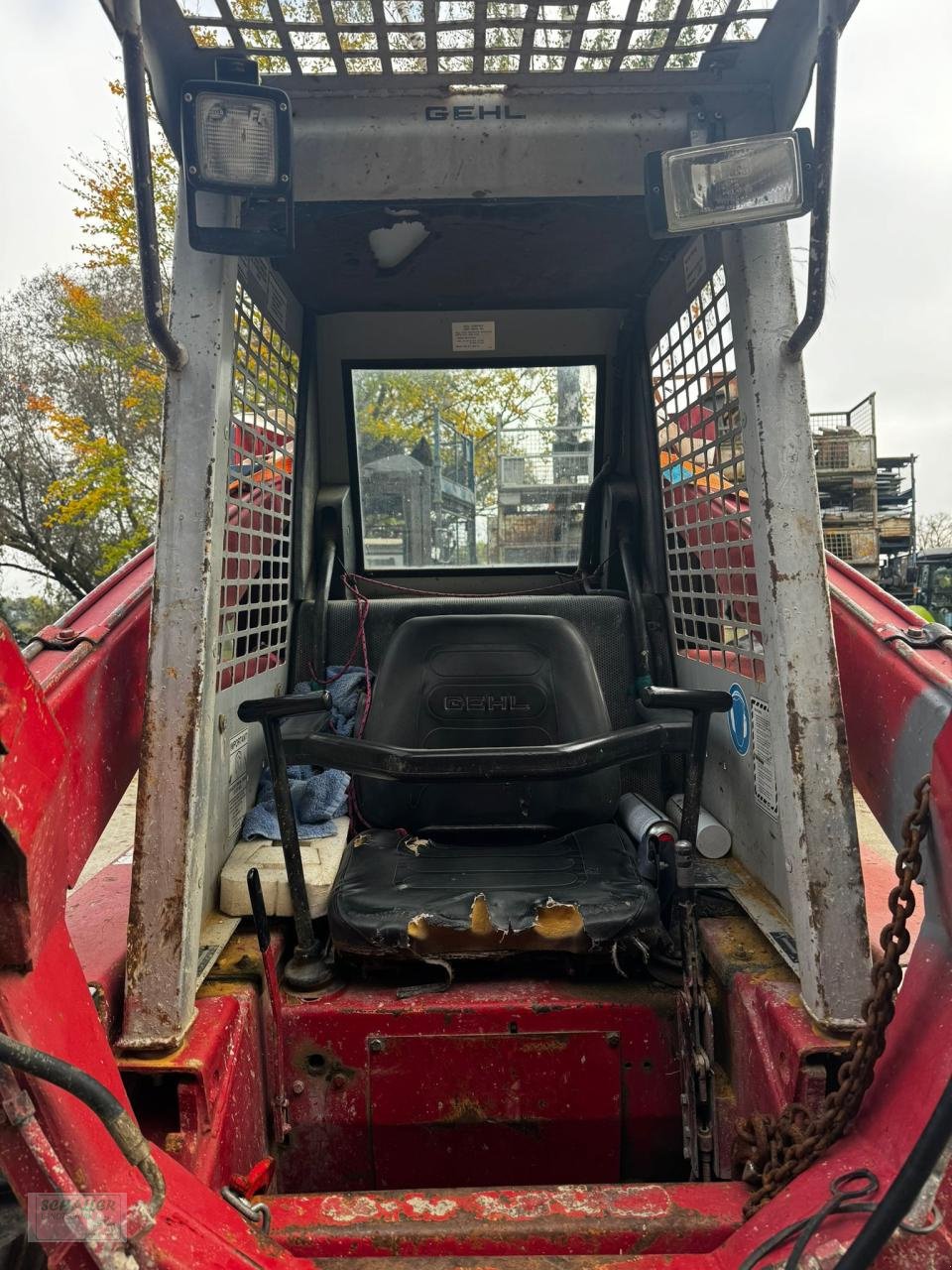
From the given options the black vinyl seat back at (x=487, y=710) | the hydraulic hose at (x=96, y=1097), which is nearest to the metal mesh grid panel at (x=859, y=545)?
the black vinyl seat back at (x=487, y=710)

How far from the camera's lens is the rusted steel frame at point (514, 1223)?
1.29 metres

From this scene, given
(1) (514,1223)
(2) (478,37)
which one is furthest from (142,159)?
(1) (514,1223)

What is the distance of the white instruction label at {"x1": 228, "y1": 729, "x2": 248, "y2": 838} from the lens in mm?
2096

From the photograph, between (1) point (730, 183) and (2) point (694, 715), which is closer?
(1) point (730, 183)

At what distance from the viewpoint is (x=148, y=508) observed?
666 inches

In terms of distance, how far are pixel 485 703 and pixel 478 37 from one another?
1.51m

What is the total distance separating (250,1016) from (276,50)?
6.25 feet

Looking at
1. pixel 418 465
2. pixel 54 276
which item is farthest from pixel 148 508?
pixel 418 465

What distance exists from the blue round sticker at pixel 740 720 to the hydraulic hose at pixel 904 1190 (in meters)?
1.25

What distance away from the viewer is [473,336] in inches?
126

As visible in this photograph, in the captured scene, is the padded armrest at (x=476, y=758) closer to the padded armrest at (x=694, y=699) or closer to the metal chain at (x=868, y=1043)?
the padded armrest at (x=694, y=699)

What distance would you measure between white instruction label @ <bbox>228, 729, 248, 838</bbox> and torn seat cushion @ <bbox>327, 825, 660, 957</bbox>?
0.31 m

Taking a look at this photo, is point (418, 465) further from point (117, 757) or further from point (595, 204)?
point (117, 757)

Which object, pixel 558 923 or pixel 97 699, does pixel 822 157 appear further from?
pixel 97 699
